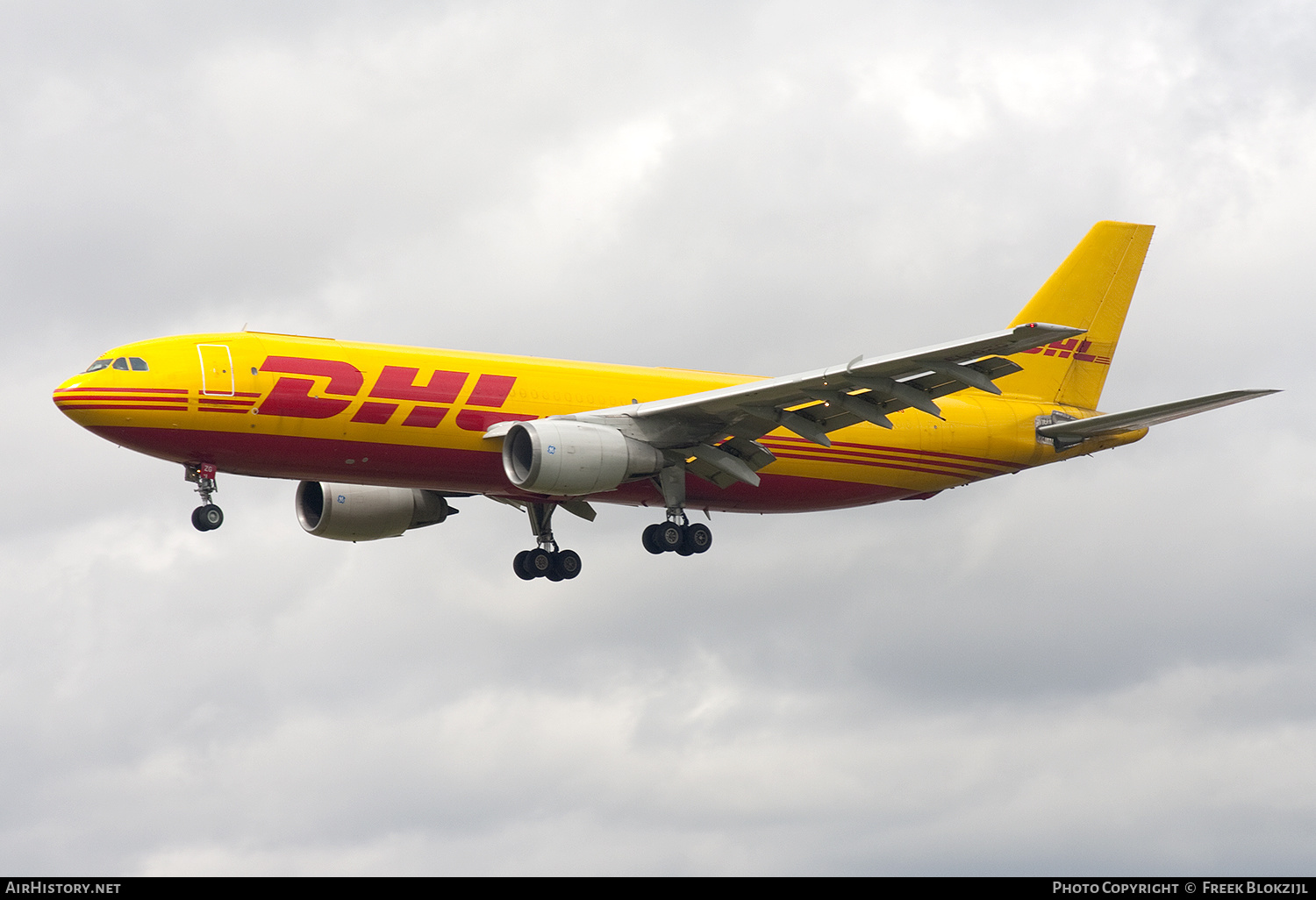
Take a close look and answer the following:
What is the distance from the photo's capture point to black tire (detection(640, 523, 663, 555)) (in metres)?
46.0

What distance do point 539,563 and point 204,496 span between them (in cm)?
1151

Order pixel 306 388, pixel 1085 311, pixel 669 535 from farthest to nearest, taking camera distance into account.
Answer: pixel 1085 311, pixel 669 535, pixel 306 388

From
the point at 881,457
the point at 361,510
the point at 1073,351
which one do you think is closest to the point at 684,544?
the point at 881,457

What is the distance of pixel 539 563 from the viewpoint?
165 ft

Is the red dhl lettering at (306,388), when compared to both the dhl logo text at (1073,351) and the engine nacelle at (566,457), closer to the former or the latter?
the engine nacelle at (566,457)

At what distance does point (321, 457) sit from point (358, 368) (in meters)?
2.33

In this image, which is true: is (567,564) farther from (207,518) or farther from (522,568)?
(207,518)

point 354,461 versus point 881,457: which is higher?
point 881,457

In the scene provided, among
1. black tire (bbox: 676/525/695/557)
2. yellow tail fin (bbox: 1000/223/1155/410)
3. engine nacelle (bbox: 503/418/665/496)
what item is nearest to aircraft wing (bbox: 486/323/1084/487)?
engine nacelle (bbox: 503/418/665/496)

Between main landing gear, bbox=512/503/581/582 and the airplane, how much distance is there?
2.3 inches

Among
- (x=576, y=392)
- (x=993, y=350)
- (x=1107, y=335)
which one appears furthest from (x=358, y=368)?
(x=1107, y=335)

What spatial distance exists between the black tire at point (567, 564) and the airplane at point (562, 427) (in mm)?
56

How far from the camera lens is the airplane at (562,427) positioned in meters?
40.8

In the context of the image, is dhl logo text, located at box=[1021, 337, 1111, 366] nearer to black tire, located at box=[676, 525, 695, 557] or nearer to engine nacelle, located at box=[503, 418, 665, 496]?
black tire, located at box=[676, 525, 695, 557]
